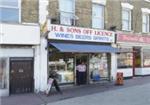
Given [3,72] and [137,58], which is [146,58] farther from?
[3,72]

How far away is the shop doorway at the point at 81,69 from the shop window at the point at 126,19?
459 cm

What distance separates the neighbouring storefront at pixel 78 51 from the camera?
61.0 feet

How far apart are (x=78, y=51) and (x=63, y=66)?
1.84 meters

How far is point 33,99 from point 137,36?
1211cm

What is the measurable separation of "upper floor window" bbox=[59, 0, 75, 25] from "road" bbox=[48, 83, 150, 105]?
4.54 meters

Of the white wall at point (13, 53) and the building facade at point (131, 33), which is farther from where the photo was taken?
the building facade at point (131, 33)

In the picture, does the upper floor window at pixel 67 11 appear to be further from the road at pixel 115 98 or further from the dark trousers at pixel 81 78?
the road at pixel 115 98

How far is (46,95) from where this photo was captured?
16719 mm

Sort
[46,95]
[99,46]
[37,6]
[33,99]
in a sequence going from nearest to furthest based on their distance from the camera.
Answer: [33,99], [46,95], [37,6], [99,46]

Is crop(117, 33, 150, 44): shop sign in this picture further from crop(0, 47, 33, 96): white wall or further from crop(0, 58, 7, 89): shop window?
crop(0, 58, 7, 89): shop window

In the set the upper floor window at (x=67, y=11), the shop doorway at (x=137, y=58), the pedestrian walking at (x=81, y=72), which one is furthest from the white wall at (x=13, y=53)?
the shop doorway at (x=137, y=58)

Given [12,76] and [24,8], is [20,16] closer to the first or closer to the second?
[24,8]

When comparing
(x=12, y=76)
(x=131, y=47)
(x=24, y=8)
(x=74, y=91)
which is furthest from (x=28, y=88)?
(x=131, y=47)

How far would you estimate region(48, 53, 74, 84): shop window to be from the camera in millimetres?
19234
